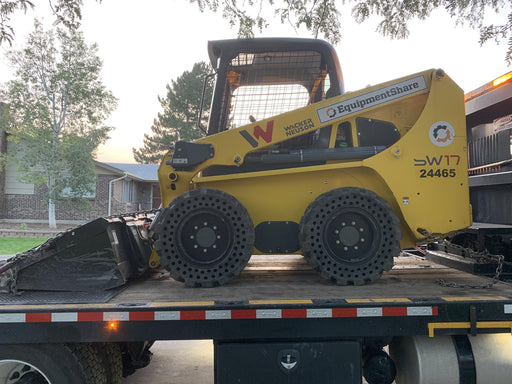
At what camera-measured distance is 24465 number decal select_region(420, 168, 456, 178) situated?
3707 millimetres

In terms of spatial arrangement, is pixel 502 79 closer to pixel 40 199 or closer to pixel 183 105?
pixel 40 199

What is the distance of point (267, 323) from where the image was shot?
291 centimetres

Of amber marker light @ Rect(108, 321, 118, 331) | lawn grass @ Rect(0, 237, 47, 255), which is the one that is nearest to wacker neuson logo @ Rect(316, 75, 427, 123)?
amber marker light @ Rect(108, 321, 118, 331)

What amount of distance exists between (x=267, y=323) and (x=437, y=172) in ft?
6.71

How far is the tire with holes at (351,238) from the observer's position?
3547mm

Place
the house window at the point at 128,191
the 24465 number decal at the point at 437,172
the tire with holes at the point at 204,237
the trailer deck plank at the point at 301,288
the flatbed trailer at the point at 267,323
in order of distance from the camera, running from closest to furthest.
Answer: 1. the flatbed trailer at the point at 267,323
2. the trailer deck plank at the point at 301,288
3. the tire with holes at the point at 204,237
4. the 24465 number decal at the point at 437,172
5. the house window at the point at 128,191

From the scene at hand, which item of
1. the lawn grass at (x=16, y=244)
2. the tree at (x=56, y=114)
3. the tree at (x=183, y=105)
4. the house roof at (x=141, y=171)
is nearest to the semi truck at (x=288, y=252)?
the lawn grass at (x=16, y=244)

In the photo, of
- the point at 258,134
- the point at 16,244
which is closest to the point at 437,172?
the point at 258,134

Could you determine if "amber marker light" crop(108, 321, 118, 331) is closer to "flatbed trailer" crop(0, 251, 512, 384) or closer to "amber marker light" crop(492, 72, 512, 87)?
"flatbed trailer" crop(0, 251, 512, 384)

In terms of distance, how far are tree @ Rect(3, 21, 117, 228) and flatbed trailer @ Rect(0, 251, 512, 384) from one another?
773 inches

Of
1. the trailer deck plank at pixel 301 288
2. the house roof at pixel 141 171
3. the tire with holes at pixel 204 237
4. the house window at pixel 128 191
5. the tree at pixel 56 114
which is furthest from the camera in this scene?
the house roof at pixel 141 171

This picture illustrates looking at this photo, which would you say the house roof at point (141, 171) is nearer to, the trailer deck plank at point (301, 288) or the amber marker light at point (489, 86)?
the trailer deck plank at point (301, 288)

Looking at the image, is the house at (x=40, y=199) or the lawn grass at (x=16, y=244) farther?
the house at (x=40, y=199)

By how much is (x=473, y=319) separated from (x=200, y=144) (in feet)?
8.49
